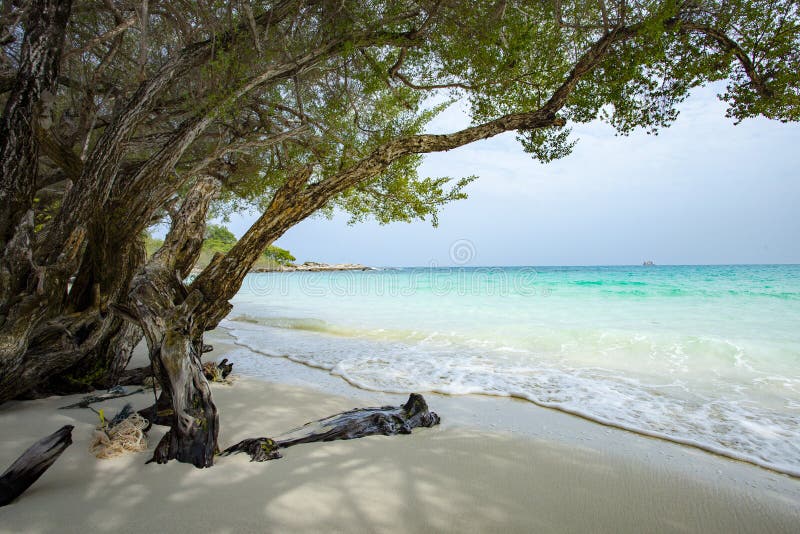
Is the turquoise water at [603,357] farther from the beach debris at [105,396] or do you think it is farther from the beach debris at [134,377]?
the beach debris at [105,396]

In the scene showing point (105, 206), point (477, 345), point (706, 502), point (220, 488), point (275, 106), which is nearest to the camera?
point (220, 488)

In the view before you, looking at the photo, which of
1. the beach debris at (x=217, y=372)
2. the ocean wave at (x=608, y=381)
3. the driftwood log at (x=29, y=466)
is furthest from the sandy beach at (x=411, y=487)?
the beach debris at (x=217, y=372)

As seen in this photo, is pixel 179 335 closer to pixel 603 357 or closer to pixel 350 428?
pixel 350 428

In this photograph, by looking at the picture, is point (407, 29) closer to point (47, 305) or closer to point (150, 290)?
point (150, 290)

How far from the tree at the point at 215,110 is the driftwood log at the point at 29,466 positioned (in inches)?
22.3

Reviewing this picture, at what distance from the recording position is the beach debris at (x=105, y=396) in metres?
3.57

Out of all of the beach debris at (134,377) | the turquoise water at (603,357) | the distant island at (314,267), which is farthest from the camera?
the distant island at (314,267)

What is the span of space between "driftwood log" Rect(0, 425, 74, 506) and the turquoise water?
3508mm

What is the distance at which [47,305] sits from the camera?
3.31 m

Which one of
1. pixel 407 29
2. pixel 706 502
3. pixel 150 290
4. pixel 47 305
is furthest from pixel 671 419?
pixel 47 305

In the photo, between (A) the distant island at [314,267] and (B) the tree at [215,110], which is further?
(A) the distant island at [314,267]

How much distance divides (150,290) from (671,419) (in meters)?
5.23

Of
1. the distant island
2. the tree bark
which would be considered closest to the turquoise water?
the tree bark

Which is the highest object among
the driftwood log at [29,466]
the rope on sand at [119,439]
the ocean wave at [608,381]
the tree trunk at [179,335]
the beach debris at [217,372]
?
the tree trunk at [179,335]
